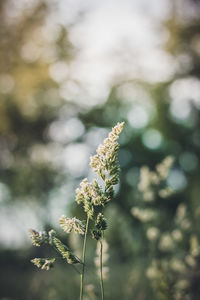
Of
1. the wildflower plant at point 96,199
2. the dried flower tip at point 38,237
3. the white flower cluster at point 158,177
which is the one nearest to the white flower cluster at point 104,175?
the wildflower plant at point 96,199

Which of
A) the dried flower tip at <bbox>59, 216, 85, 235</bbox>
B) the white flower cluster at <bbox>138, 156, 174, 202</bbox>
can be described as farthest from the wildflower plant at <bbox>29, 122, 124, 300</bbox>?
the white flower cluster at <bbox>138, 156, 174, 202</bbox>

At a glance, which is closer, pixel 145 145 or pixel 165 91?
pixel 165 91

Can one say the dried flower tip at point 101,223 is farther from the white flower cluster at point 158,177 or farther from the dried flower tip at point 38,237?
the white flower cluster at point 158,177

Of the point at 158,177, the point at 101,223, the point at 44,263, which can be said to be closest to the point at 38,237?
the point at 44,263

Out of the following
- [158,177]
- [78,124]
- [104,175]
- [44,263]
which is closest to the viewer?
[44,263]

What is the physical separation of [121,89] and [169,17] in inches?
332

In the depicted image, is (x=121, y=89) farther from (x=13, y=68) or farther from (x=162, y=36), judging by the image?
(x=13, y=68)

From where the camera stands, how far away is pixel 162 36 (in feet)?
47.4

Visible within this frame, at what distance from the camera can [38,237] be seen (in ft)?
4.70

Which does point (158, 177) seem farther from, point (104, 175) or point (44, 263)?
point (44, 263)

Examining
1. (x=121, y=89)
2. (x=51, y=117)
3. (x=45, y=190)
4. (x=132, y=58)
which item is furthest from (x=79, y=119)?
(x=132, y=58)

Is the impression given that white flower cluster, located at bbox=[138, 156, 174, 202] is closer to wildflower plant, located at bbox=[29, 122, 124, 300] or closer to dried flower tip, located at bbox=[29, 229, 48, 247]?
wildflower plant, located at bbox=[29, 122, 124, 300]

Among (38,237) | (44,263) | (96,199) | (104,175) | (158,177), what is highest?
(158,177)

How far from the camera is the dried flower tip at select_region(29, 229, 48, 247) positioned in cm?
143
